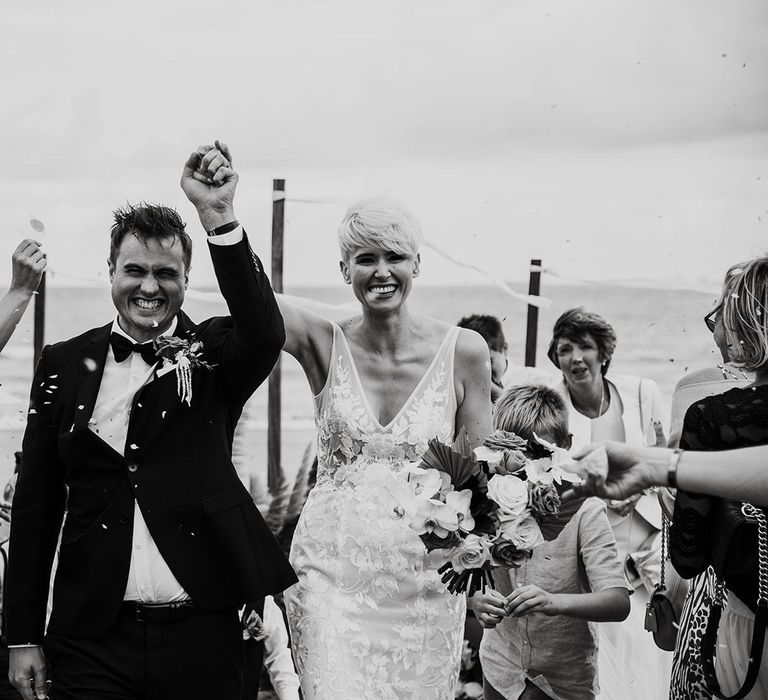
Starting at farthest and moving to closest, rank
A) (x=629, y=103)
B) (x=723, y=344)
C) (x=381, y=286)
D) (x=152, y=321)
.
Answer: (x=629, y=103), (x=381, y=286), (x=723, y=344), (x=152, y=321)

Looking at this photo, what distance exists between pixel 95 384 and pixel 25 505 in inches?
15.5

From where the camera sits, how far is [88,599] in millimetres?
2877

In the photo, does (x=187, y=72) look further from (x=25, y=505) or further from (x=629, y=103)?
(x=25, y=505)

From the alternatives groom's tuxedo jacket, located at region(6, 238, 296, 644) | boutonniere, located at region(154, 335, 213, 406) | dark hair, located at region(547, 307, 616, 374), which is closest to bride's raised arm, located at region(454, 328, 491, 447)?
groom's tuxedo jacket, located at region(6, 238, 296, 644)

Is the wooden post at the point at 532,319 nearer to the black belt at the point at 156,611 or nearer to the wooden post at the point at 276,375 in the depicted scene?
the wooden post at the point at 276,375

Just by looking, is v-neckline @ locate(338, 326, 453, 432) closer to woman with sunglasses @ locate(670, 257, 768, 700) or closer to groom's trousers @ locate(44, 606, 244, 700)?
groom's trousers @ locate(44, 606, 244, 700)

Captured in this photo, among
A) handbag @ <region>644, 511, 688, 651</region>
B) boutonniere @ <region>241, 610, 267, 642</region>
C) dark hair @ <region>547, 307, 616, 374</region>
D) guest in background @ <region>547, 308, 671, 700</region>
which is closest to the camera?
handbag @ <region>644, 511, 688, 651</region>

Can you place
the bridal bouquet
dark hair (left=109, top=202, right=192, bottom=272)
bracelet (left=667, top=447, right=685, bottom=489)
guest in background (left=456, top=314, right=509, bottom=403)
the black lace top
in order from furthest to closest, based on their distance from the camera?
guest in background (left=456, top=314, right=509, bottom=403) → dark hair (left=109, top=202, right=192, bottom=272) → the bridal bouquet → the black lace top → bracelet (left=667, top=447, right=685, bottom=489)

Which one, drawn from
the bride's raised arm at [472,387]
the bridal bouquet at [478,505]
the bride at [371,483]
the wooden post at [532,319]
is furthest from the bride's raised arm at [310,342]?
the wooden post at [532,319]

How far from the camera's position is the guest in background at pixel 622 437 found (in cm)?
500

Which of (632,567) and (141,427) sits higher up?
(141,427)

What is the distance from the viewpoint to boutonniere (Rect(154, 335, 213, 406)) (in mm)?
2998

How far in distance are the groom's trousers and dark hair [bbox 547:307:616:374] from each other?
2870 mm

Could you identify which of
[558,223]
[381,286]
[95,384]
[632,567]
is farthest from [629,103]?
[95,384]
